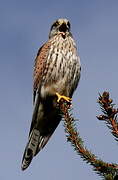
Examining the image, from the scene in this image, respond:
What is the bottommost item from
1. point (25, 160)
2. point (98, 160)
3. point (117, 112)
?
point (98, 160)

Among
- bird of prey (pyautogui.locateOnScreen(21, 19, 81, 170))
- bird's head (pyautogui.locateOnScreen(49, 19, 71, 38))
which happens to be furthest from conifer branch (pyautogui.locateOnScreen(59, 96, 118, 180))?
bird's head (pyautogui.locateOnScreen(49, 19, 71, 38))

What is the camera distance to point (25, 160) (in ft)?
21.3

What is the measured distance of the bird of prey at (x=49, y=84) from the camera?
6449 mm

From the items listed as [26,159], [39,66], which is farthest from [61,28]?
[26,159]

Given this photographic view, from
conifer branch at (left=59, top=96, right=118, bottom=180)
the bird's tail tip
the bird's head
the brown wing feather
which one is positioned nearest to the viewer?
conifer branch at (left=59, top=96, right=118, bottom=180)

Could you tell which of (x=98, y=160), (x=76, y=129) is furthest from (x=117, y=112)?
(x=76, y=129)

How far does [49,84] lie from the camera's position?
6527 millimetres

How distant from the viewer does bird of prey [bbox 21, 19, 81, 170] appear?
21.2 feet

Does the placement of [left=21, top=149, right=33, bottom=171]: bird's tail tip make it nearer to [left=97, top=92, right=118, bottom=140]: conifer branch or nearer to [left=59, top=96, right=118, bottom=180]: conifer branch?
[left=59, top=96, right=118, bottom=180]: conifer branch

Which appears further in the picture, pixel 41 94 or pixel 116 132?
pixel 41 94

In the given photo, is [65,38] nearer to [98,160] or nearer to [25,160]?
[25,160]

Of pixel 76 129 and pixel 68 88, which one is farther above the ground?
pixel 68 88

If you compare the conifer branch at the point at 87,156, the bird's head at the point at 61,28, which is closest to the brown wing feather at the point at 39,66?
the bird's head at the point at 61,28

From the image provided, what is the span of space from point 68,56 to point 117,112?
3801 millimetres
